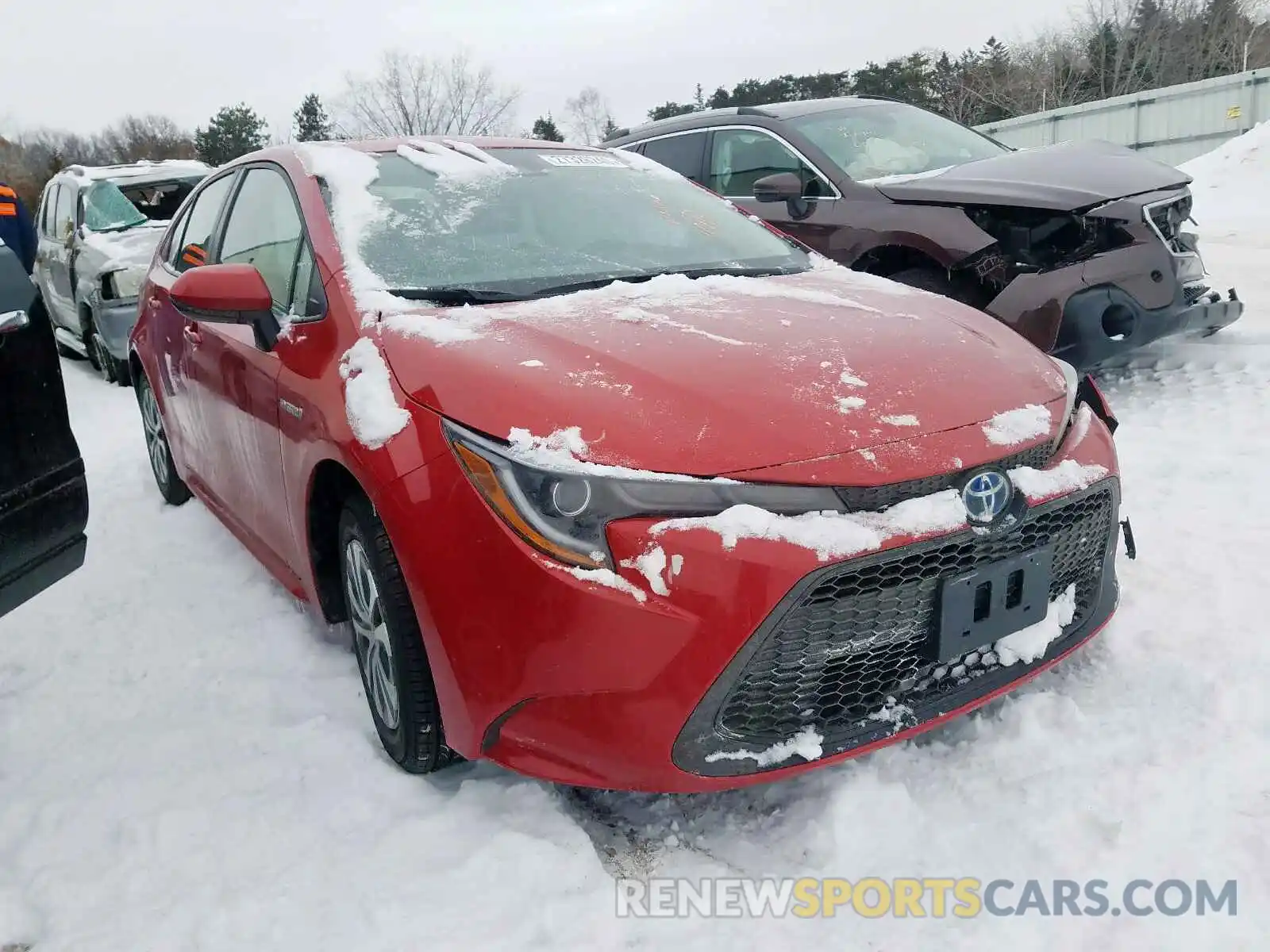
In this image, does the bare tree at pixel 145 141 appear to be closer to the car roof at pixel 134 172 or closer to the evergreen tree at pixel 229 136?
the evergreen tree at pixel 229 136

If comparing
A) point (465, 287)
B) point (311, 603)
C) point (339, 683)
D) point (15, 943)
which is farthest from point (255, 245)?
point (15, 943)

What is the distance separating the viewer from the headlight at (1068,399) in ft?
6.88

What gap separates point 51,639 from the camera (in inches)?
123

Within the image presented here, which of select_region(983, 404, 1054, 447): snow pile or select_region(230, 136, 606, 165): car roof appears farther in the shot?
select_region(230, 136, 606, 165): car roof

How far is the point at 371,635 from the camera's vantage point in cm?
225

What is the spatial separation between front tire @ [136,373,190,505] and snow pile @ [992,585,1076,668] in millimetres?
3395

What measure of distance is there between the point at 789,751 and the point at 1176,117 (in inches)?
870

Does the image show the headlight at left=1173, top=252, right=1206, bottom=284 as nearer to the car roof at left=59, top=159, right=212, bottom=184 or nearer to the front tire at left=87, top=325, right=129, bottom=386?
the front tire at left=87, top=325, right=129, bottom=386

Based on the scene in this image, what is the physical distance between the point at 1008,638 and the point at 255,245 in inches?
98.1

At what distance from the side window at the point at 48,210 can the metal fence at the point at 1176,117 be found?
51.3 feet

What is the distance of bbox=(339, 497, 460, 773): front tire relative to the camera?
2023 millimetres

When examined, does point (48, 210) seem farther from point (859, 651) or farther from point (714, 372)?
point (859, 651)

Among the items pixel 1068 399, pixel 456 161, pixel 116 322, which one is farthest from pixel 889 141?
pixel 116 322

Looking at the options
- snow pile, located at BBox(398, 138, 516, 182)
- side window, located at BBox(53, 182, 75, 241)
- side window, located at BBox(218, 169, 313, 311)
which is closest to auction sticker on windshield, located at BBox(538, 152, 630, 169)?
snow pile, located at BBox(398, 138, 516, 182)
